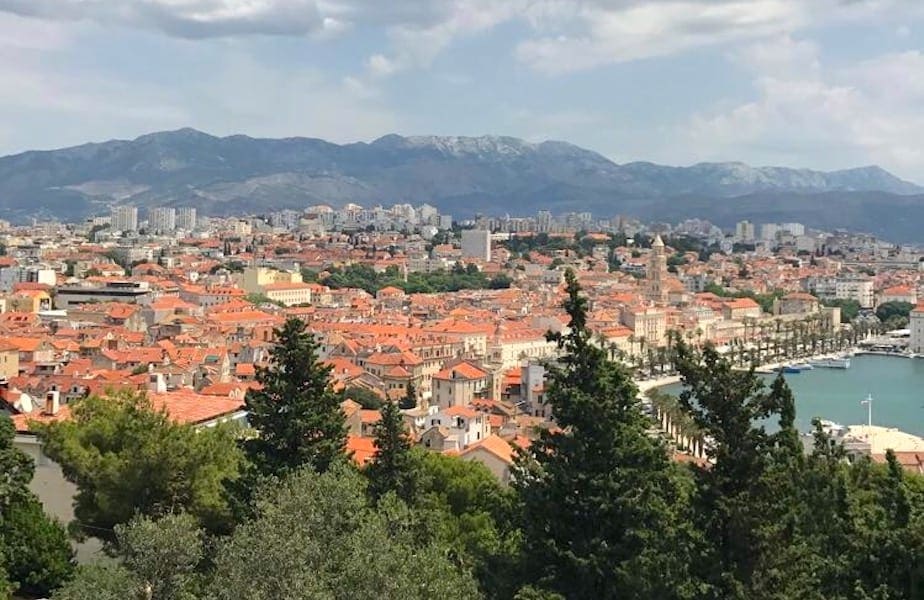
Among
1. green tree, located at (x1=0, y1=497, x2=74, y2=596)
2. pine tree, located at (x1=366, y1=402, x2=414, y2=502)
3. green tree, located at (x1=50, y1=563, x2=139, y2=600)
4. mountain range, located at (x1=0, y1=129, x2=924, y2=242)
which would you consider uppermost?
mountain range, located at (x1=0, y1=129, x2=924, y2=242)

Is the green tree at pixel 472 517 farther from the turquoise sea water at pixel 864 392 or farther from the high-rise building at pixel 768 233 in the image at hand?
the high-rise building at pixel 768 233

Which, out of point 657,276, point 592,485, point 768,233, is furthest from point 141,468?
point 768,233

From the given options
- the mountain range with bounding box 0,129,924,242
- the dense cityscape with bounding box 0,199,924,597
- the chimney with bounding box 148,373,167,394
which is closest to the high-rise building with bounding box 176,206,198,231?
the dense cityscape with bounding box 0,199,924,597

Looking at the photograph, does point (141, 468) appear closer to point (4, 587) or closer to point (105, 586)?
point (4, 587)

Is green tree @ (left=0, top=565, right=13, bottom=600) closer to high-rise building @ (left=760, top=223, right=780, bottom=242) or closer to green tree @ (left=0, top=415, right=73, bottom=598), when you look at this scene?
green tree @ (left=0, top=415, right=73, bottom=598)

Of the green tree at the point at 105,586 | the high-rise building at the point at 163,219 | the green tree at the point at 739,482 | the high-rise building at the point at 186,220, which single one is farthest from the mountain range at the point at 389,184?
the green tree at the point at 739,482

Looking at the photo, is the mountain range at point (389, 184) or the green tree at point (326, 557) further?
the mountain range at point (389, 184)

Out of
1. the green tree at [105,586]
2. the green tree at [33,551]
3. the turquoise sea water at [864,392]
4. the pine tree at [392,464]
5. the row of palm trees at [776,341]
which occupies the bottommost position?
the turquoise sea water at [864,392]
